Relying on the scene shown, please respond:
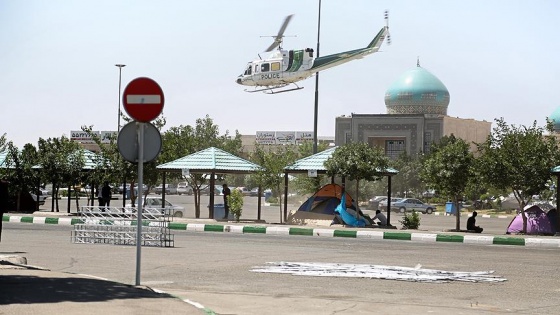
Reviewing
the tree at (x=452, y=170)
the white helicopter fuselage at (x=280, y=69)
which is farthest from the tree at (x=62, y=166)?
the white helicopter fuselage at (x=280, y=69)

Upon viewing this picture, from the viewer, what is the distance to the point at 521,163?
3138 centimetres

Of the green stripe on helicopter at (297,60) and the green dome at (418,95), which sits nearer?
the green stripe on helicopter at (297,60)

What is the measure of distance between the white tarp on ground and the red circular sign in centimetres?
417

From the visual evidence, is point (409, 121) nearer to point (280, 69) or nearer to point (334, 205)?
point (280, 69)

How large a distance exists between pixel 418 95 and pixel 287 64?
30.2 m

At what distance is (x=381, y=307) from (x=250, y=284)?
2.70m

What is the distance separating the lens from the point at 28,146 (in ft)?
137

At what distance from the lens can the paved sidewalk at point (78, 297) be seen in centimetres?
929

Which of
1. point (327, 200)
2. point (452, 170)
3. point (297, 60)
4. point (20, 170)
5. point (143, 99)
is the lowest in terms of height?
point (327, 200)

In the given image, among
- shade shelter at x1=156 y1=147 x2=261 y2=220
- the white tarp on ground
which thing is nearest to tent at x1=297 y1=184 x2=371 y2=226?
shade shelter at x1=156 y1=147 x2=261 y2=220

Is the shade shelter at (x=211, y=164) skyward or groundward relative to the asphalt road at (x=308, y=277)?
skyward

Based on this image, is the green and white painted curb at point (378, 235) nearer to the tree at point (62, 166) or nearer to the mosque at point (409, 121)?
the tree at point (62, 166)

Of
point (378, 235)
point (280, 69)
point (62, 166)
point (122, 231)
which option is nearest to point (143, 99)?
point (122, 231)

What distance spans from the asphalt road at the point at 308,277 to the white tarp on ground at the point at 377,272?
0.30m
